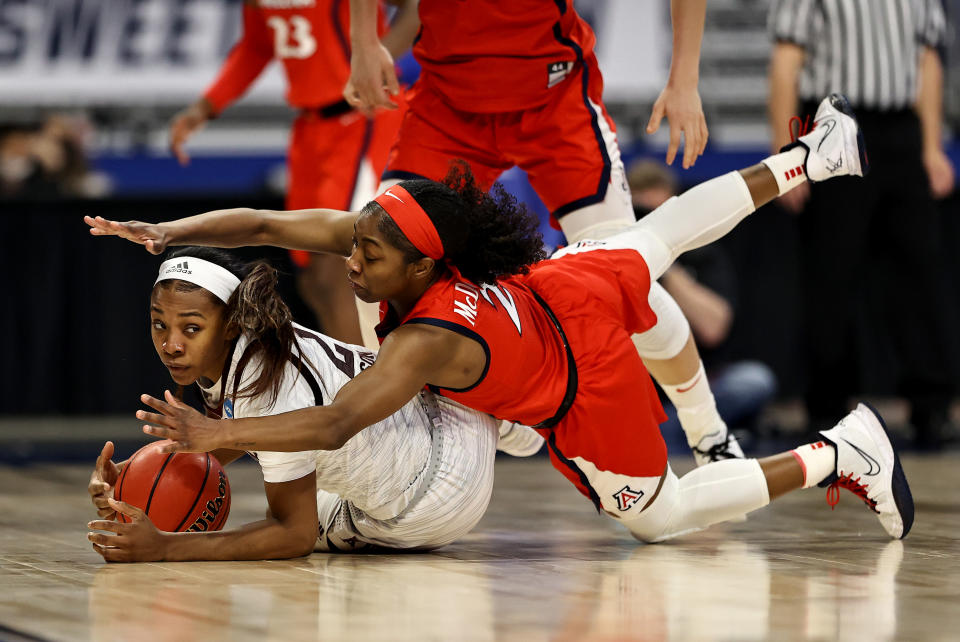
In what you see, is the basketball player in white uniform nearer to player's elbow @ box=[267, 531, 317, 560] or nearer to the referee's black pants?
player's elbow @ box=[267, 531, 317, 560]

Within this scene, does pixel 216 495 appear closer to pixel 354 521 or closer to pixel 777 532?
pixel 354 521

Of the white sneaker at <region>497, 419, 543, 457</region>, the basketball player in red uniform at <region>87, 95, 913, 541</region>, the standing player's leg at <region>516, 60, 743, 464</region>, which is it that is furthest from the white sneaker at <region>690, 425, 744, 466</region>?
the white sneaker at <region>497, 419, 543, 457</region>

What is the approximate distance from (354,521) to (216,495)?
0.30 metres

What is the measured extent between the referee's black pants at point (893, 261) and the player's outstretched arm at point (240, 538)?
333cm

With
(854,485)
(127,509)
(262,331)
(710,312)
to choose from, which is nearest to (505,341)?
(262,331)

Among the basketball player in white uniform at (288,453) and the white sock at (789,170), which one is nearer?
the basketball player in white uniform at (288,453)

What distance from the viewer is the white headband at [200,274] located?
2686mm

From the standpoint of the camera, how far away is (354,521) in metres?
2.95

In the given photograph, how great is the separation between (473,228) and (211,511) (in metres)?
0.81

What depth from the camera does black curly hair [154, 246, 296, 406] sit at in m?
2.66

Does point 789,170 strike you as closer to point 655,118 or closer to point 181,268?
point 655,118

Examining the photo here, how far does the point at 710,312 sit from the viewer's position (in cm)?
573

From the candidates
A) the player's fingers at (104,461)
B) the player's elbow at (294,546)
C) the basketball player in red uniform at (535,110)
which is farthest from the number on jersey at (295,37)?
the player's elbow at (294,546)

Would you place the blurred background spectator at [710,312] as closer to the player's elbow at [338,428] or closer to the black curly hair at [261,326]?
the black curly hair at [261,326]
